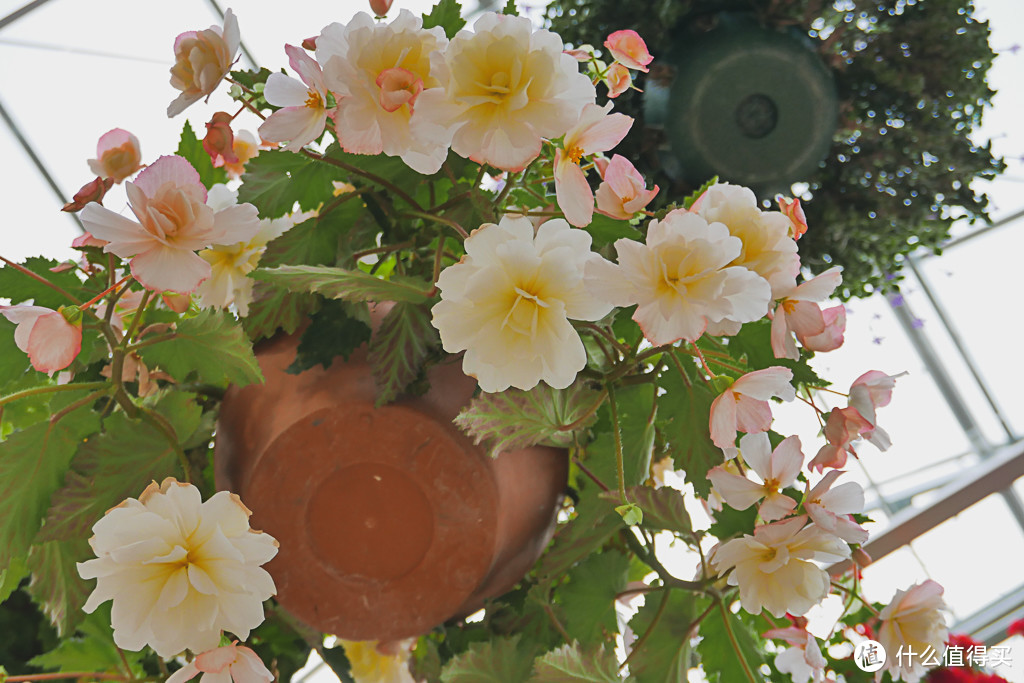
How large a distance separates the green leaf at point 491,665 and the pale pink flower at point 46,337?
28cm

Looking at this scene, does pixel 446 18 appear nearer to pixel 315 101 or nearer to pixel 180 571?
pixel 315 101

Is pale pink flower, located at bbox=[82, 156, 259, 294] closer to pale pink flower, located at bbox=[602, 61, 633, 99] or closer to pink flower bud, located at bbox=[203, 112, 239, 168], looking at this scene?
pink flower bud, located at bbox=[203, 112, 239, 168]

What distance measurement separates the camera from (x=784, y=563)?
415 mm

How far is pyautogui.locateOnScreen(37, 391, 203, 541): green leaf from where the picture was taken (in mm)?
430

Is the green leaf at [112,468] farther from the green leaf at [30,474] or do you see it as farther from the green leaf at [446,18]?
the green leaf at [446,18]

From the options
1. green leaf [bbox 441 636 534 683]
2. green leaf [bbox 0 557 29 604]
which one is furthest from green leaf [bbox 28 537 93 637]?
green leaf [bbox 441 636 534 683]

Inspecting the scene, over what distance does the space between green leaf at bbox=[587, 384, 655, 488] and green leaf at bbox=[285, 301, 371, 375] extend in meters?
0.16

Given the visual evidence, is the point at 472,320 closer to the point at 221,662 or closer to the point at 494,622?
the point at 221,662

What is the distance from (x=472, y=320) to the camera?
335mm

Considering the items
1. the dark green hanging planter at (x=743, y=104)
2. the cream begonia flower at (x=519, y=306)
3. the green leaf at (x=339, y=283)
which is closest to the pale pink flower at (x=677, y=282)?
the cream begonia flower at (x=519, y=306)

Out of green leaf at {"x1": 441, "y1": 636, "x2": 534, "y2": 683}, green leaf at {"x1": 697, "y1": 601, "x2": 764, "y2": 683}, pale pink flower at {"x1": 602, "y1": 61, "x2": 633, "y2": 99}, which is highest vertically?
pale pink flower at {"x1": 602, "y1": 61, "x2": 633, "y2": 99}

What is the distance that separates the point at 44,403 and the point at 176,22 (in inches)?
69.0

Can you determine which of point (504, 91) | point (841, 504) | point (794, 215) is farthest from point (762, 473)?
point (504, 91)

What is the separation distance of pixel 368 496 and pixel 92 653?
26cm
